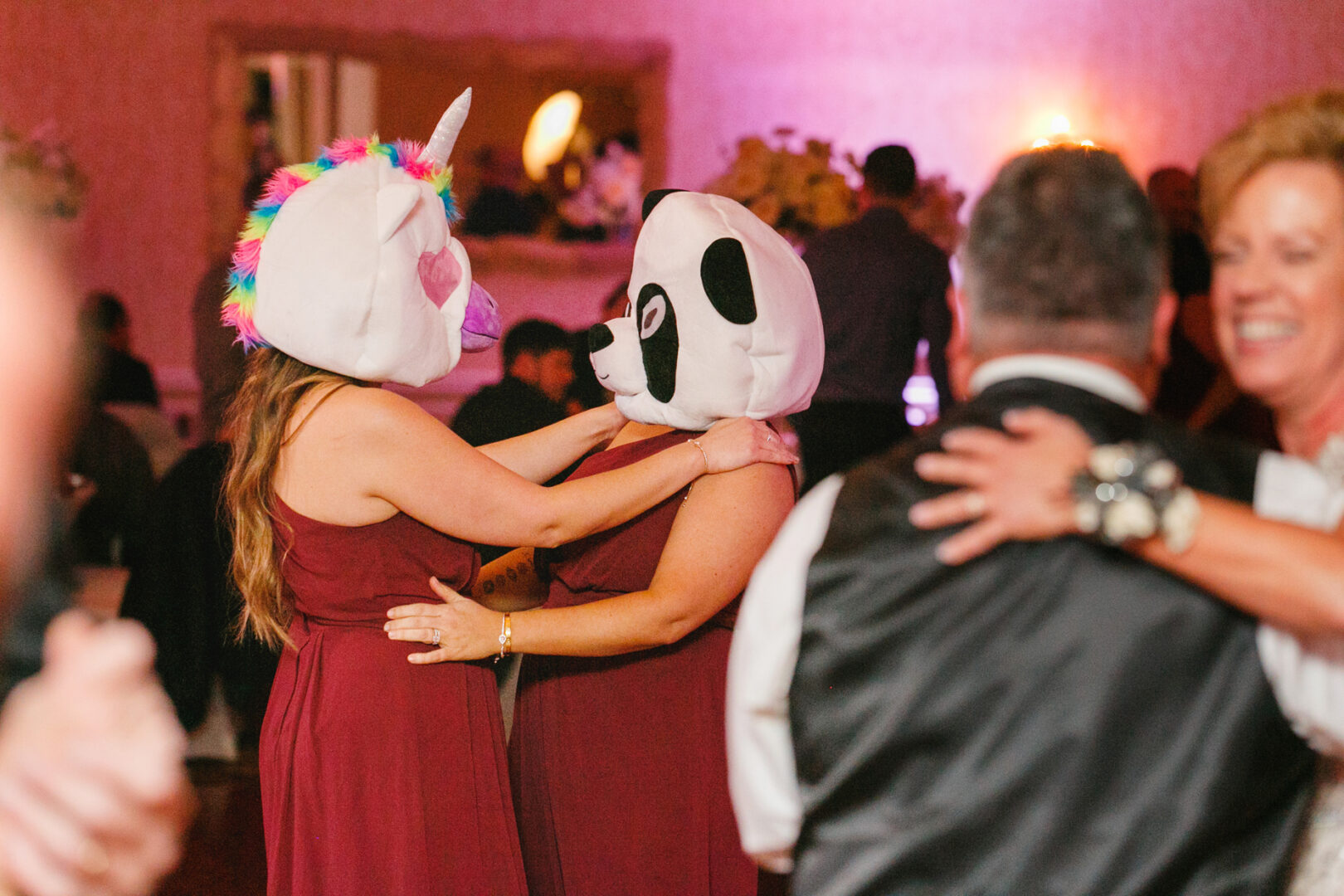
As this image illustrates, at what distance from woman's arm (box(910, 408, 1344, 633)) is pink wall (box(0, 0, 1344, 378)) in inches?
203

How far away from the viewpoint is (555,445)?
7.09 ft

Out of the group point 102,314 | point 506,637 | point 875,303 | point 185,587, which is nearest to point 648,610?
point 506,637

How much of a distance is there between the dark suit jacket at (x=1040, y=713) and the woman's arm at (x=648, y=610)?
0.62 meters

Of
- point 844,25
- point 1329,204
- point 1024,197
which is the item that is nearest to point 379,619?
point 1024,197

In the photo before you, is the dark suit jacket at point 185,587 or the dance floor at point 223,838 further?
the dark suit jacket at point 185,587

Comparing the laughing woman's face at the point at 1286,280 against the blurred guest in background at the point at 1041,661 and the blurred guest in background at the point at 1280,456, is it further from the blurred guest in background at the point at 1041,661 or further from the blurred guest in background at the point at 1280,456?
the blurred guest in background at the point at 1041,661

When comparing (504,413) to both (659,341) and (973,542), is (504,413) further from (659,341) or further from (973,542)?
(973,542)

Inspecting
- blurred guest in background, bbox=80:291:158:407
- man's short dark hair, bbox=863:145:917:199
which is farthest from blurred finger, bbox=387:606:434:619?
blurred guest in background, bbox=80:291:158:407

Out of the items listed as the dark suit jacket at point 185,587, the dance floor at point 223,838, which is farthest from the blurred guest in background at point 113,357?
the dance floor at point 223,838

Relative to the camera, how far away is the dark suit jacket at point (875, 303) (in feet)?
13.0

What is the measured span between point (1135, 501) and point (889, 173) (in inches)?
123

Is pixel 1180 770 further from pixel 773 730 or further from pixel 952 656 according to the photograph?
pixel 773 730

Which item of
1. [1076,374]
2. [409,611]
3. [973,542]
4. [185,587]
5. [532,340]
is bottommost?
[185,587]

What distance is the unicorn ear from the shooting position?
1.74m
